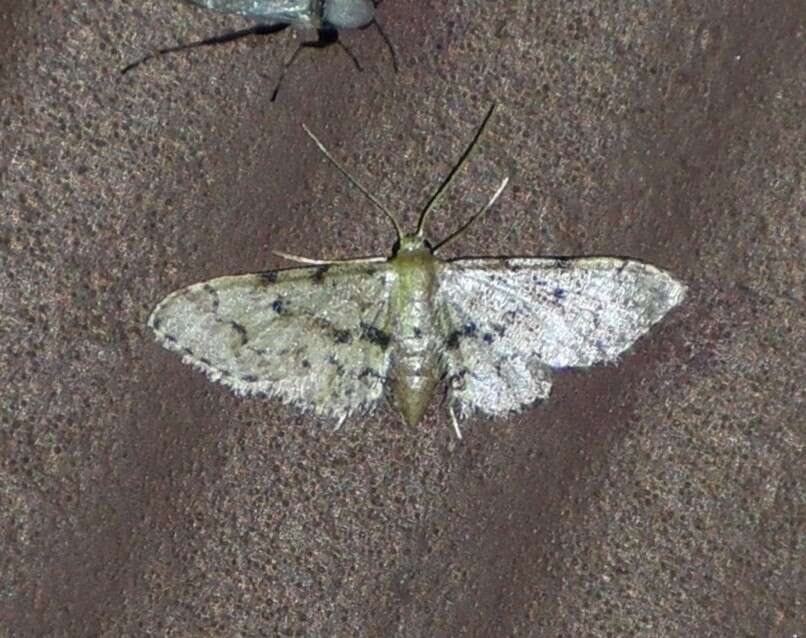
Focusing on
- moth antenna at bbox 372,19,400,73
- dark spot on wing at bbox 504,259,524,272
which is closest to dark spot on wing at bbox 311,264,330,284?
dark spot on wing at bbox 504,259,524,272

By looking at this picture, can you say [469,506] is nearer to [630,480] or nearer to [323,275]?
[630,480]

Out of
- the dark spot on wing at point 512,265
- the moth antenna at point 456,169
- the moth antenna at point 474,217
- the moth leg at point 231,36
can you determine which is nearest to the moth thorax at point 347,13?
the moth leg at point 231,36

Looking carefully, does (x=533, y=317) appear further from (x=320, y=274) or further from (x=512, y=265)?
(x=320, y=274)

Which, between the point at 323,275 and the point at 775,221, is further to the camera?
the point at 775,221

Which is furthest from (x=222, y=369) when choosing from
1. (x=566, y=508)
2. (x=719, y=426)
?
(x=719, y=426)

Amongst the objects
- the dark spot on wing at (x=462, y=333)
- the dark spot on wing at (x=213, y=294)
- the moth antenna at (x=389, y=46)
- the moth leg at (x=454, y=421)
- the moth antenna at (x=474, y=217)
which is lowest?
the moth leg at (x=454, y=421)

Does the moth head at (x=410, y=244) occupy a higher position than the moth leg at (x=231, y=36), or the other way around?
the moth leg at (x=231, y=36)

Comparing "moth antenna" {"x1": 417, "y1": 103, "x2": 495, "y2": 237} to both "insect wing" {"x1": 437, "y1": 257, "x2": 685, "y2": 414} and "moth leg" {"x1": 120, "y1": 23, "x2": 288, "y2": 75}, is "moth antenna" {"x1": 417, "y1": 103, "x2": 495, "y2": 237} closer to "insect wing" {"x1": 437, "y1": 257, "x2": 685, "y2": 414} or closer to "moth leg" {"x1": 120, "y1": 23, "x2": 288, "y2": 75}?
"insect wing" {"x1": 437, "y1": 257, "x2": 685, "y2": 414}

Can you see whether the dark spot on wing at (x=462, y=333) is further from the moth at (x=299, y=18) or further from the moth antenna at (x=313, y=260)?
the moth at (x=299, y=18)
